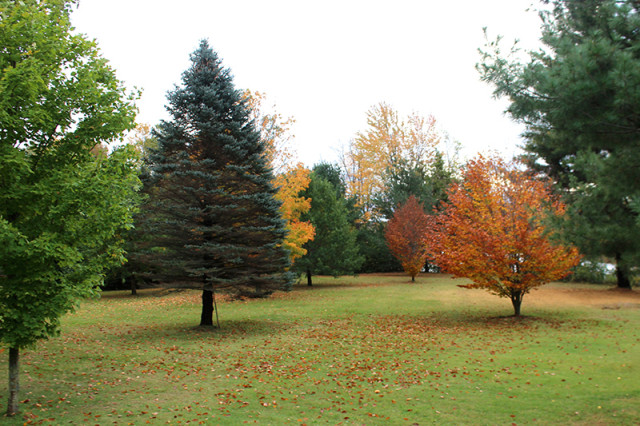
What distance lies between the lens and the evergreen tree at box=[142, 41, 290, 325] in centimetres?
1248

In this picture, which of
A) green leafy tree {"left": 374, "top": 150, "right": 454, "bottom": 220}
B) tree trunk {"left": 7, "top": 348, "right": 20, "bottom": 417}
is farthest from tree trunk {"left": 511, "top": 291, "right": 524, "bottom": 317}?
green leafy tree {"left": 374, "top": 150, "right": 454, "bottom": 220}

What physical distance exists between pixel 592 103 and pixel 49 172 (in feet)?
22.0

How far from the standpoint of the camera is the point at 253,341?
37.5ft

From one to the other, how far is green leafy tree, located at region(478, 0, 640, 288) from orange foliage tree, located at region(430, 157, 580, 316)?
8282mm

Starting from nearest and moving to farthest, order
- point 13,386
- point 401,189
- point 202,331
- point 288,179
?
point 13,386 → point 202,331 → point 288,179 → point 401,189

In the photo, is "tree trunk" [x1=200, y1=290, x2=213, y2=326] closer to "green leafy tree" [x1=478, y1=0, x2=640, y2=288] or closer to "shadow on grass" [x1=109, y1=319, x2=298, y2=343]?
"shadow on grass" [x1=109, y1=319, x2=298, y2=343]

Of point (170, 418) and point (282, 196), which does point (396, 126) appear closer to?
point (282, 196)

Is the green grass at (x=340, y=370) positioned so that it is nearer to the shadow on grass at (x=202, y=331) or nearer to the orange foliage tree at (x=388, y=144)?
the shadow on grass at (x=202, y=331)

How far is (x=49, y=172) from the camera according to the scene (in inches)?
231

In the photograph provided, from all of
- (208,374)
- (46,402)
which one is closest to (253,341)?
(208,374)

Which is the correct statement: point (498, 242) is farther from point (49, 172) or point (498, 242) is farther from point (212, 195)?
point (49, 172)

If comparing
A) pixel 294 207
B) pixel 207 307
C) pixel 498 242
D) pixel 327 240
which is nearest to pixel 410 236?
pixel 327 240

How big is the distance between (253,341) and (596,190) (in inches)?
346

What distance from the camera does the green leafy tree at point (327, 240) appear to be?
27.3 metres
